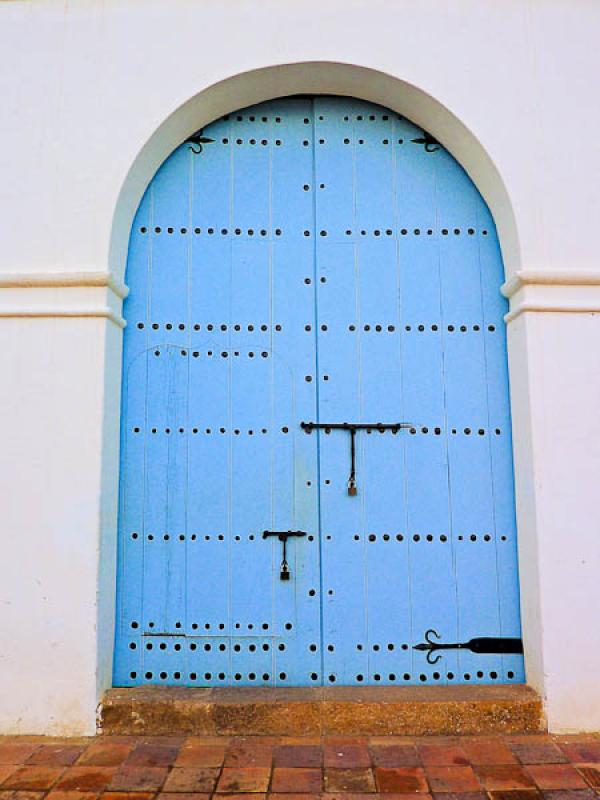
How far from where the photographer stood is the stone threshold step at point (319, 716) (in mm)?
2973

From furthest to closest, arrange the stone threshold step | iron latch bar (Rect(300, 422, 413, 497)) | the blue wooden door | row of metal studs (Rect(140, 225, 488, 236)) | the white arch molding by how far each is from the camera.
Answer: row of metal studs (Rect(140, 225, 488, 236))
iron latch bar (Rect(300, 422, 413, 497))
the blue wooden door
the white arch molding
the stone threshold step

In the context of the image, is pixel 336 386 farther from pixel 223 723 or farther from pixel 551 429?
pixel 223 723

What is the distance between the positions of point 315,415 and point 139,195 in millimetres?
1469

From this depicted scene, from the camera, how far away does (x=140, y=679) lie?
321 cm

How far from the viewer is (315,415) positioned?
3.38 metres

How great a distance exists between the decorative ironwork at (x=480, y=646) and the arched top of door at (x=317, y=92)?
1.79 metres

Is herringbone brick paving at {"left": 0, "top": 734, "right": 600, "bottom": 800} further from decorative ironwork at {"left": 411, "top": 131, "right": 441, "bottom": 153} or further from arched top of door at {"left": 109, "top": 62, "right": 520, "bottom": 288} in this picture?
decorative ironwork at {"left": 411, "top": 131, "right": 441, "bottom": 153}

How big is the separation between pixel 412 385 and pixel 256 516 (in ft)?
3.35

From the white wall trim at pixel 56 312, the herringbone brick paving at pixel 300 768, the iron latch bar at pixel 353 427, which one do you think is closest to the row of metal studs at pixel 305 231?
the white wall trim at pixel 56 312

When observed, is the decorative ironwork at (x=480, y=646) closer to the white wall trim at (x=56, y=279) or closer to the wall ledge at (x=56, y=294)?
the wall ledge at (x=56, y=294)

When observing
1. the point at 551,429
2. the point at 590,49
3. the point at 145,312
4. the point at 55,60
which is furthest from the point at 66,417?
the point at 590,49

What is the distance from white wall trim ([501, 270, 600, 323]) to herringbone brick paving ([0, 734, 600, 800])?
192 centimetres

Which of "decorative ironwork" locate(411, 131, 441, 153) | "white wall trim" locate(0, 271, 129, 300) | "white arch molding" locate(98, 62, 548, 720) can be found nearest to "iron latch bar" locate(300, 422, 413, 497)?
"white arch molding" locate(98, 62, 548, 720)

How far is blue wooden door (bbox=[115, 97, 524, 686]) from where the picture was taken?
3242 millimetres
